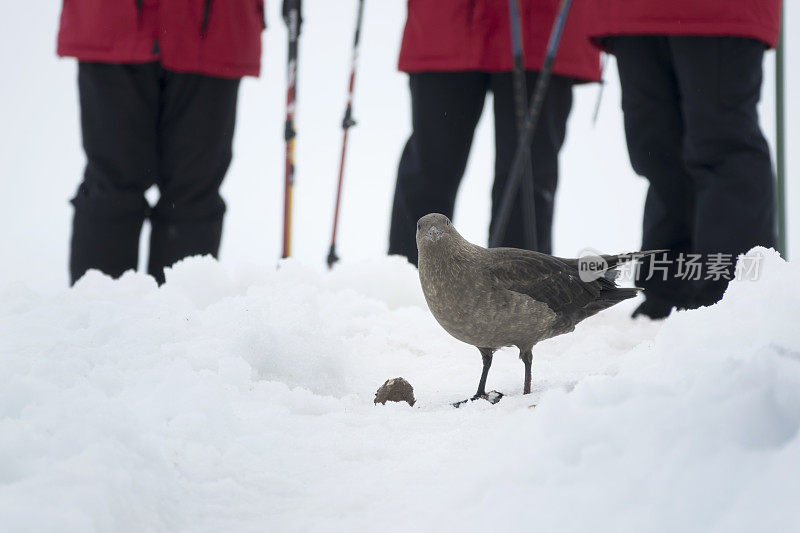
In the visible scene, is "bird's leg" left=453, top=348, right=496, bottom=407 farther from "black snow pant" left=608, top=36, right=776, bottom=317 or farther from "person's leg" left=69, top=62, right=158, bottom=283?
"person's leg" left=69, top=62, right=158, bottom=283

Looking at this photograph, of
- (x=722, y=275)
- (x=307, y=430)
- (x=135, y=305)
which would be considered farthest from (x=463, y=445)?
(x=722, y=275)

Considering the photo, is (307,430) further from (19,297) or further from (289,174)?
(289,174)

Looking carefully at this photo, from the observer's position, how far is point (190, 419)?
5.98 ft

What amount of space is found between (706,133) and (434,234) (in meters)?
1.25

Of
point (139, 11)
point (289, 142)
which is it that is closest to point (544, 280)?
point (289, 142)

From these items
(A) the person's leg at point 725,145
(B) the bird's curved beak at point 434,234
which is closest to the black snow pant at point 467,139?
(A) the person's leg at point 725,145

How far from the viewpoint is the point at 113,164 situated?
11.6ft

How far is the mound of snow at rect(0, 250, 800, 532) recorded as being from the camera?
52.4 inches

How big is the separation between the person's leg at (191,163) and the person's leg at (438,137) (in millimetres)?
823

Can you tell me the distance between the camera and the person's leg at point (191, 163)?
3.59 m

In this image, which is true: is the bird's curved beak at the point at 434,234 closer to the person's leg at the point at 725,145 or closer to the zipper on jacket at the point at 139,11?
the person's leg at the point at 725,145

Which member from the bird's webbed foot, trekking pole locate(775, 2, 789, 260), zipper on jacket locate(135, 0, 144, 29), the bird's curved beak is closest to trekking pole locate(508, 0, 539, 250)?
trekking pole locate(775, 2, 789, 260)

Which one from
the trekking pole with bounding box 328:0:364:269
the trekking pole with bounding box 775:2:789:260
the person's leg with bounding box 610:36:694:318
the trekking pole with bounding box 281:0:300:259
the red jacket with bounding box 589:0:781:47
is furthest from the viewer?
the trekking pole with bounding box 328:0:364:269

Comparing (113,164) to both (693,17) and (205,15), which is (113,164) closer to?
(205,15)
